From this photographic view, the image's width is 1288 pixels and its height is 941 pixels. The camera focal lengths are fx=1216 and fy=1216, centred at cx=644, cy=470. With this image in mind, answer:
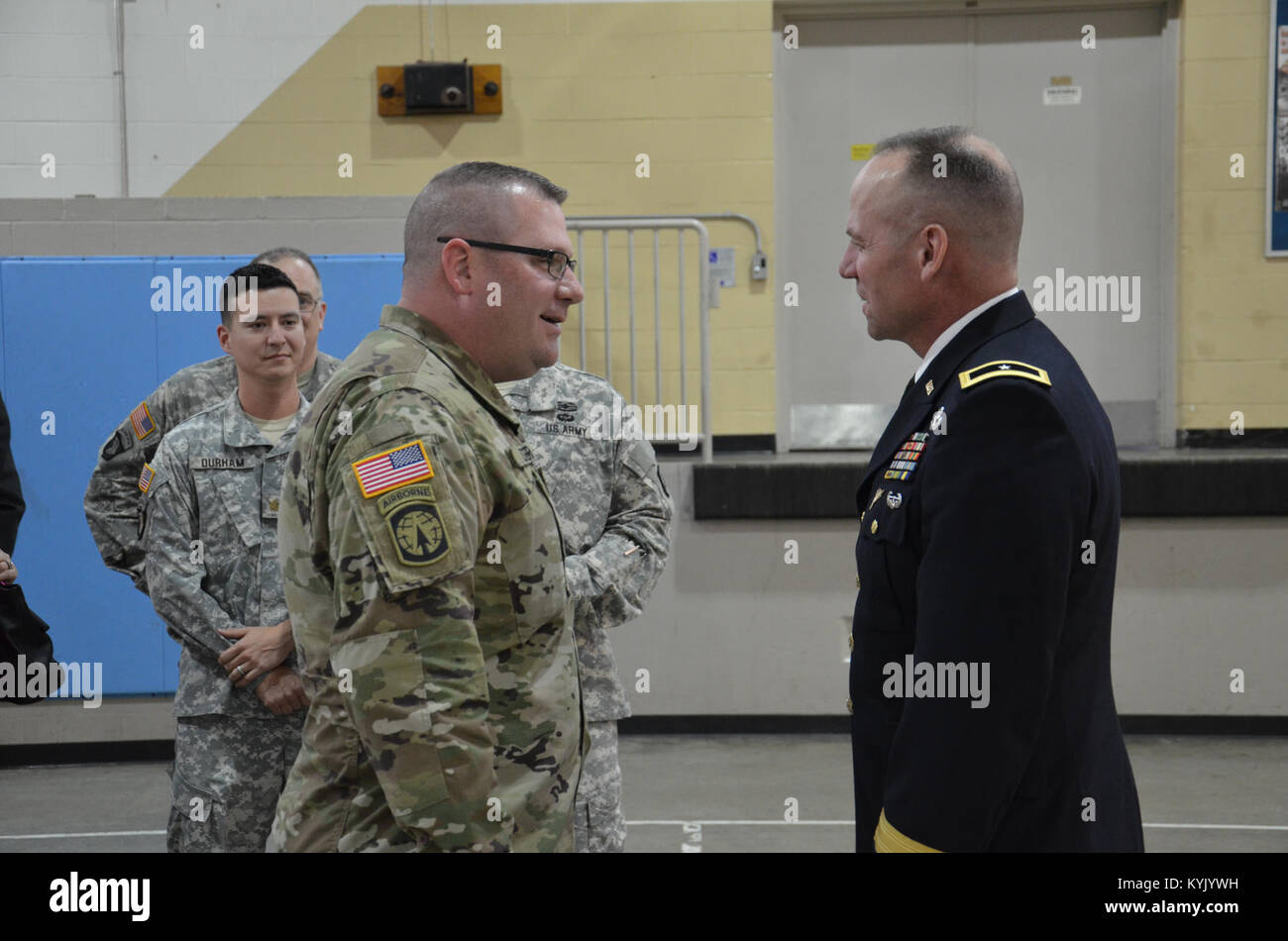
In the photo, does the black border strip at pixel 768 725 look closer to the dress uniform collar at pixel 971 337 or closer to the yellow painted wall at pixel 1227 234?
the yellow painted wall at pixel 1227 234

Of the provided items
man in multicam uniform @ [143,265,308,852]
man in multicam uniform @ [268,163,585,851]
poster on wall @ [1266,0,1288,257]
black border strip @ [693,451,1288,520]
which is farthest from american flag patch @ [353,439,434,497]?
poster on wall @ [1266,0,1288,257]

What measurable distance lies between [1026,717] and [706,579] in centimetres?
385

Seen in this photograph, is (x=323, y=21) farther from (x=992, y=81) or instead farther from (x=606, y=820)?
(x=606, y=820)

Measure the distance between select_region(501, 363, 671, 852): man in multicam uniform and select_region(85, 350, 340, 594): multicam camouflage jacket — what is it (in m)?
0.84

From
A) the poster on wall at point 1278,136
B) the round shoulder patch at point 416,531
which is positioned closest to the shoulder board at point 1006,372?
the round shoulder patch at point 416,531

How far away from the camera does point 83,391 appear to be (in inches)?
195

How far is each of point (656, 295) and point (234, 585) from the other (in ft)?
10.2

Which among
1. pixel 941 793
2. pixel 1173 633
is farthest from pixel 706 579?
pixel 941 793

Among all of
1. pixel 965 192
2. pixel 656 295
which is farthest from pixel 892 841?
pixel 656 295

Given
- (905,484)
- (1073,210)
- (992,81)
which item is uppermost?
(992,81)

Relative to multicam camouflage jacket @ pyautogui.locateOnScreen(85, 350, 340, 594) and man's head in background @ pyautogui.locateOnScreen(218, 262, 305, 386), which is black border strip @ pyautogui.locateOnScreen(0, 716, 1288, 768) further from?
man's head in background @ pyautogui.locateOnScreen(218, 262, 305, 386)

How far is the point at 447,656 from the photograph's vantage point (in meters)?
1.39

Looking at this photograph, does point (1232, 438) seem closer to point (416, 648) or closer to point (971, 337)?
point (971, 337)

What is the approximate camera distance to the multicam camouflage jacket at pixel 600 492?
105 inches
